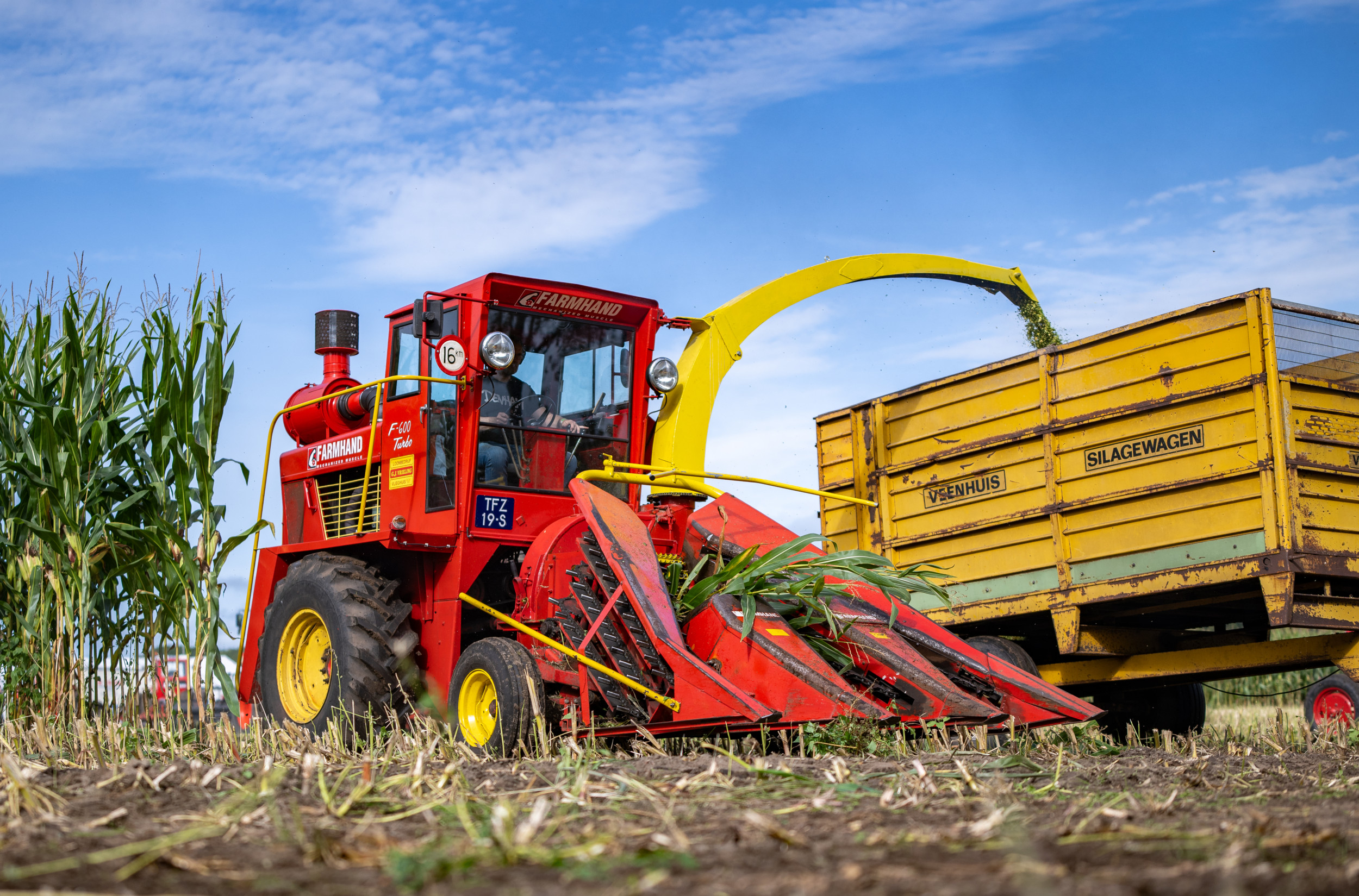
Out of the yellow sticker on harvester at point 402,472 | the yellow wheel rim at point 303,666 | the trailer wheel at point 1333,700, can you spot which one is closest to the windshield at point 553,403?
the yellow sticker on harvester at point 402,472

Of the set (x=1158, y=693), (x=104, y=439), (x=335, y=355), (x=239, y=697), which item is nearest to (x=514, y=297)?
(x=335, y=355)

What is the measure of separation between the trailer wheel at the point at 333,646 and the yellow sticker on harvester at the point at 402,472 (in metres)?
0.51

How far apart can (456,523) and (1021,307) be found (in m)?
5.63

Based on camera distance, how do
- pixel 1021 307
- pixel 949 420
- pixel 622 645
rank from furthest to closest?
1. pixel 1021 307
2. pixel 949 420
3. pixel 622 645

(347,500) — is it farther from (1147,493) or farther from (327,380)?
(1147,493)

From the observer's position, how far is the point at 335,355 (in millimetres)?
8500

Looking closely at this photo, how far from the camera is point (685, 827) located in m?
3.09

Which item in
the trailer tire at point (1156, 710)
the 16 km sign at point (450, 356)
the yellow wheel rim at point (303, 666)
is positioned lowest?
the trailer tire at point (1156, 710)

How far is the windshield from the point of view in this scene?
7160 mm

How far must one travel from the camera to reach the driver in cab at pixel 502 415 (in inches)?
280

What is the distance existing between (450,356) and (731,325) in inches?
93.0

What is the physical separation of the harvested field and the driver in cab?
8.22 feet

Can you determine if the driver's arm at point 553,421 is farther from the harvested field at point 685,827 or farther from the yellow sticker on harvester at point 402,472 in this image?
the harvested field at point 685,827

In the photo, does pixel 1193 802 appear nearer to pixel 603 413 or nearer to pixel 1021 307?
pixel 603 413
